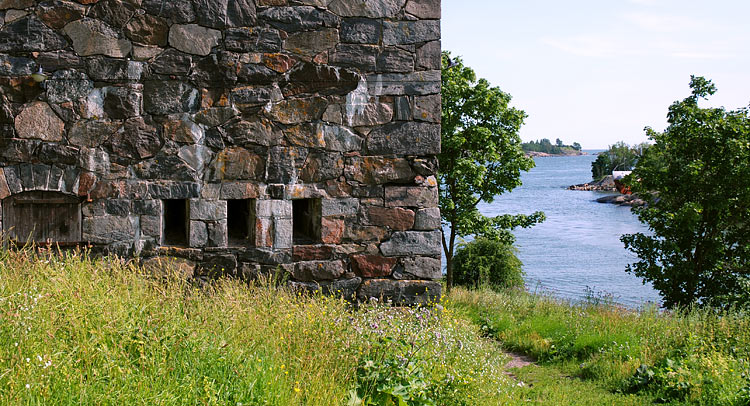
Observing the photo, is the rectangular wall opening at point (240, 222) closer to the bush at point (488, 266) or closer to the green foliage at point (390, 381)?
the green foliage at point (390, 381)

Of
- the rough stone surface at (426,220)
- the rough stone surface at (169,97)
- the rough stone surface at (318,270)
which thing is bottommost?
the rough stone surface at (318,270)

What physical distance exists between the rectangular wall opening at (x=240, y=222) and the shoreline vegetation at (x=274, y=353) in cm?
51

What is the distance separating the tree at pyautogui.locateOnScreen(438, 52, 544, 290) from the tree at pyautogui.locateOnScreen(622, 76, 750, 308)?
3452mm

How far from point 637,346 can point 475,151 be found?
27.4ft

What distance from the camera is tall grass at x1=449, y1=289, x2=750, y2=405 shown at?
5.33 metres

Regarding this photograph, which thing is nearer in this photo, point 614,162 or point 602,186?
point 602,186

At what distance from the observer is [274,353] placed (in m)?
3.61

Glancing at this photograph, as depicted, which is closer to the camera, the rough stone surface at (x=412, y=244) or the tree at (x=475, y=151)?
the rough stone surface at (x=412, y=244)

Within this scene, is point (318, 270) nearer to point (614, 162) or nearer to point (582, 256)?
point (582, 256)

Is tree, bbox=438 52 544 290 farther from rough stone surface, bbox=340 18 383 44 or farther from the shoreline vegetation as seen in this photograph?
rough stone surface, bbox=340 18 383 44

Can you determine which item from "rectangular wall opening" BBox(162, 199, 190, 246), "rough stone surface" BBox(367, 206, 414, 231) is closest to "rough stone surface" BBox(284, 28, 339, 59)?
"rough stone surface" BBox(367, 206, 414, 231)

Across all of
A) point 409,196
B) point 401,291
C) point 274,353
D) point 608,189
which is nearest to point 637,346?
point 401,291

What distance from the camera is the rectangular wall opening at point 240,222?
5.60 m

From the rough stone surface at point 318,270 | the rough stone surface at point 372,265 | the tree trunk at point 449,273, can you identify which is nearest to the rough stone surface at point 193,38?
the rough stone surface at point 318,270
